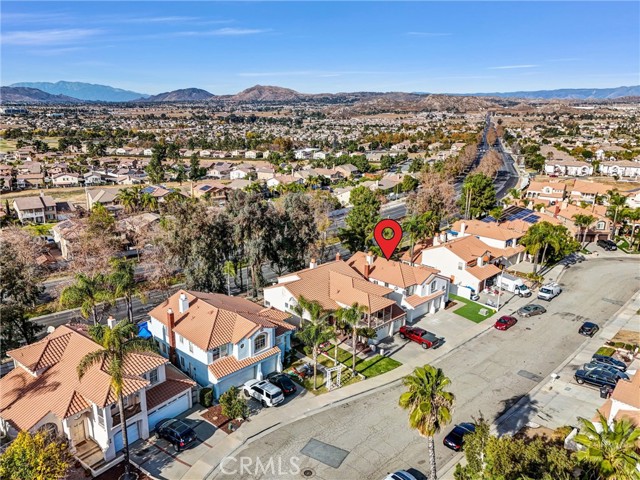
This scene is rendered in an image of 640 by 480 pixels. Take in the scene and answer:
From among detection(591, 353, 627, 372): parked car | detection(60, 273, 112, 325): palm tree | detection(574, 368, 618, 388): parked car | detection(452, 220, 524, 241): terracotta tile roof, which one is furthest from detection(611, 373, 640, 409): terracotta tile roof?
detection(452, 220, 524, 241): terracotta tile roof

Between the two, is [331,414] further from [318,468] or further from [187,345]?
[187,345]

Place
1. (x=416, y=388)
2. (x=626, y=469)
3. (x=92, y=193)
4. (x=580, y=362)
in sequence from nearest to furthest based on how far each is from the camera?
(x=626, y=469)
(x=416, y=388)
(x=580, y=362)
(x=92, y=193)

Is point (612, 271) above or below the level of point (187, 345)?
below

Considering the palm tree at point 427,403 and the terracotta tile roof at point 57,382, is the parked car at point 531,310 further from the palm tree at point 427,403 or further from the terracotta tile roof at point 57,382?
the terracotta tile roof at point 57,382

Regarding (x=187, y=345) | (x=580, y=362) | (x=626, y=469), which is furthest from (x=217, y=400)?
(x=580, y=362)

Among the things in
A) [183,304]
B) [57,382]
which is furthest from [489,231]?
[57,382]

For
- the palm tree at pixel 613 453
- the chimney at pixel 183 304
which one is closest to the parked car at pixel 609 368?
the palm tree at pixel 613 453
